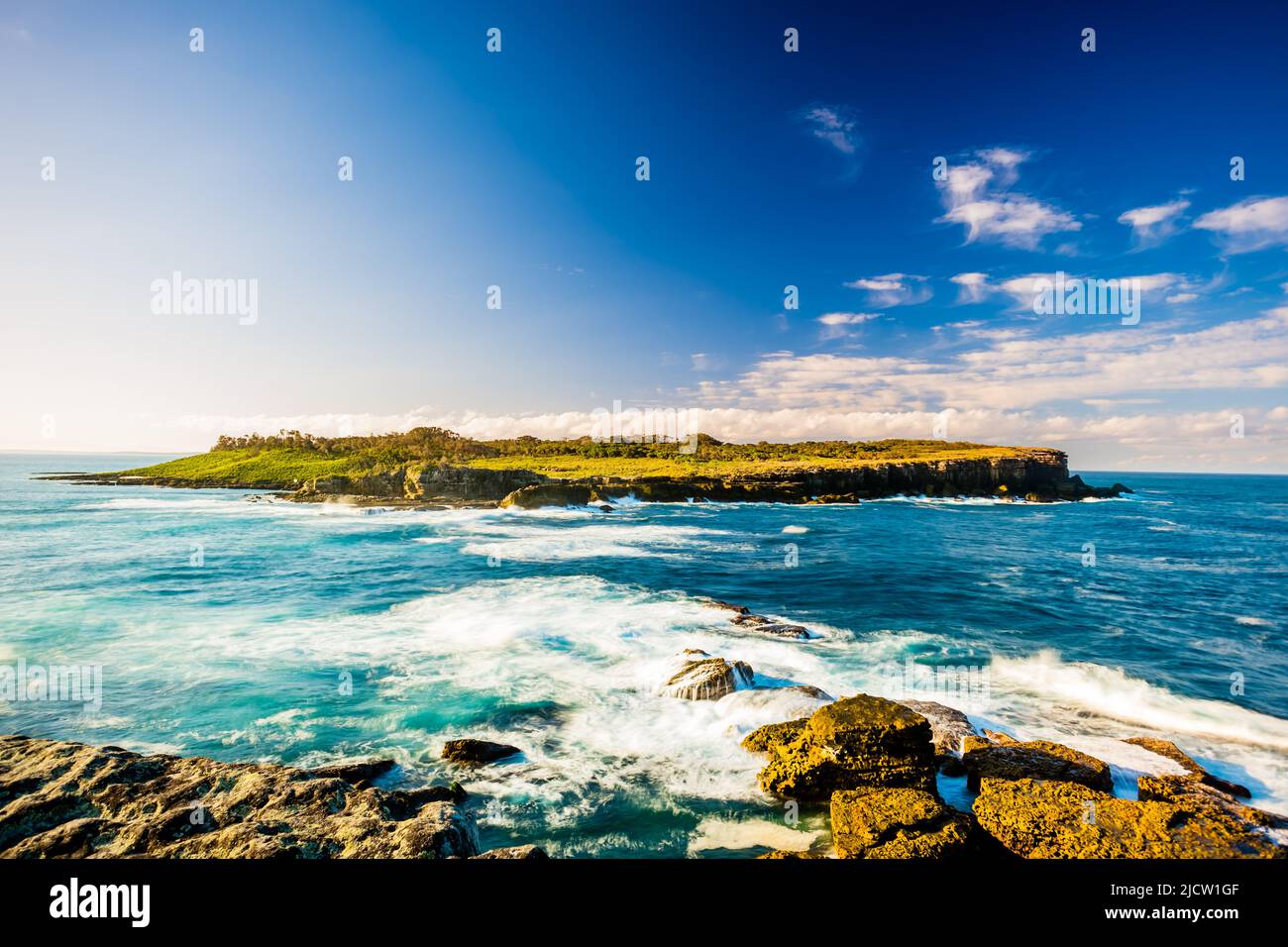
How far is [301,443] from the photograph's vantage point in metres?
158

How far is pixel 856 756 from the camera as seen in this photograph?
11.4m

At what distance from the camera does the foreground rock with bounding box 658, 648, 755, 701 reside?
1612 cm

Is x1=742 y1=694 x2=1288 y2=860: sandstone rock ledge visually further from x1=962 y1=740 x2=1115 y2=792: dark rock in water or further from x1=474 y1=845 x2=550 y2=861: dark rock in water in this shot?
x1=474 y1=845 x2=550 y2=861: dark rock in water

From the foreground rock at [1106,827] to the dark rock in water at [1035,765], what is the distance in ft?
3.70

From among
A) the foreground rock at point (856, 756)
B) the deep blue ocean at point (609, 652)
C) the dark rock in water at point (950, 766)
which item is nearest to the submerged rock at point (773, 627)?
the deep blue ocean at point (609, 652)

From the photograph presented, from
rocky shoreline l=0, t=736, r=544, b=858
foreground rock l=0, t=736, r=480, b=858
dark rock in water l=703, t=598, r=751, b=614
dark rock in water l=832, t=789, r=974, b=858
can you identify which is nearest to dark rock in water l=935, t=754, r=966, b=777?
dark rock in water l=832, t=789, r=974, b=858

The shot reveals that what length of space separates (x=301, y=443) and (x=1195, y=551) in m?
187

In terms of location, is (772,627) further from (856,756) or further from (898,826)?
(898,826)

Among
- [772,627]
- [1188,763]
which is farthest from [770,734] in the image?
[772,627]

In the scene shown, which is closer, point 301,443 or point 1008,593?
point 1008,593

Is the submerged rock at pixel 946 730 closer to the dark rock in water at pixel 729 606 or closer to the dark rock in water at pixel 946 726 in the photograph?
the dark rock in water at pixel 946 726
